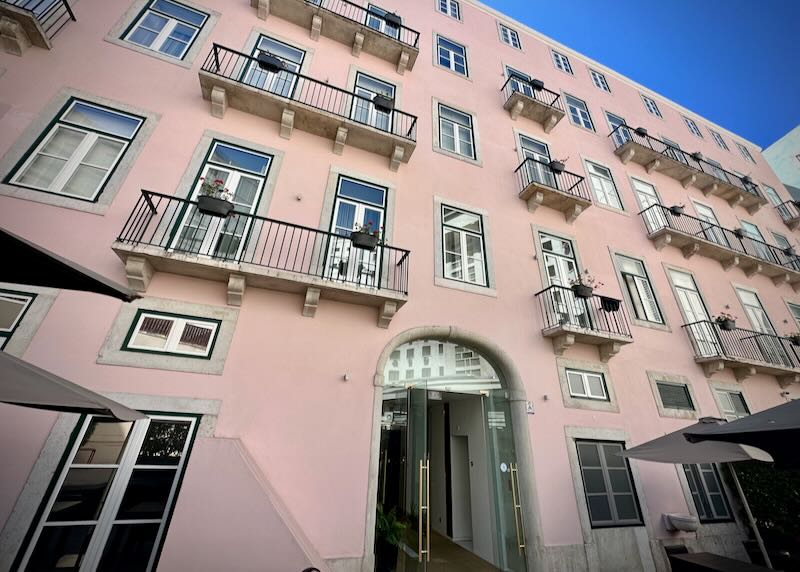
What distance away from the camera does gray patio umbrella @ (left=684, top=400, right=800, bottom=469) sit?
10.5 feet

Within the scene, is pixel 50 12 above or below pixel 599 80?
below

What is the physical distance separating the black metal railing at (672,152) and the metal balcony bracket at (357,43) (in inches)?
360

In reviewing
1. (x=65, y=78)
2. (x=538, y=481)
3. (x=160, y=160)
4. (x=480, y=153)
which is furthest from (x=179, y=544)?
(x=480, y=153)

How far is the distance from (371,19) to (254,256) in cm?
860

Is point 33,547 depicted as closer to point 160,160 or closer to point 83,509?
point 83,509

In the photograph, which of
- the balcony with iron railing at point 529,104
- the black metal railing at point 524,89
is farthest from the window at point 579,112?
the balcony with iron railing at point 529,104

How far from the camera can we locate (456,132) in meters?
9.10

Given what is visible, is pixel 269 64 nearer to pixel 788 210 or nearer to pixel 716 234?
pixel 716 234

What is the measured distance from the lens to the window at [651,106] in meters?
14.6

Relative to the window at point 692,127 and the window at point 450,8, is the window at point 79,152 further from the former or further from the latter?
the window at point 692,127

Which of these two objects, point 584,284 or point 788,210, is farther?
point 788,210

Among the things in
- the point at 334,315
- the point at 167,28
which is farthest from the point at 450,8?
the point at 334,315

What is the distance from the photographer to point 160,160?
567cm

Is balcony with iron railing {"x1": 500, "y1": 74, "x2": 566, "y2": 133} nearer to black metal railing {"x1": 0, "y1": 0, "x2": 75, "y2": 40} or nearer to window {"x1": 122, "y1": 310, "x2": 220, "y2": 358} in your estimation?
window {"x1": 122, "y1": 310, "x2": 220, "y2": 358}
